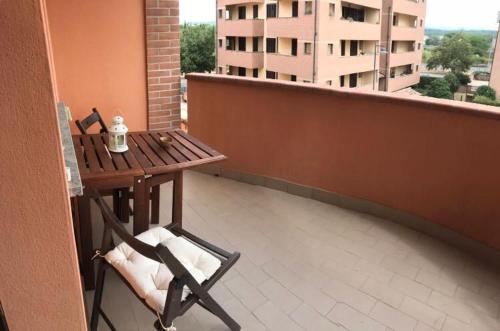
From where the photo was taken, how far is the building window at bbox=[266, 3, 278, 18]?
14355 millimetres

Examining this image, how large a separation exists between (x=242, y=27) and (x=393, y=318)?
1149 cm

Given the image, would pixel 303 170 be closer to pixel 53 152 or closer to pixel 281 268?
pixel 281 268

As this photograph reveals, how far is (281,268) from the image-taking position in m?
2.96

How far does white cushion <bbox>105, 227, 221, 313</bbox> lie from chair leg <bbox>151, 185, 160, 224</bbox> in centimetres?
106

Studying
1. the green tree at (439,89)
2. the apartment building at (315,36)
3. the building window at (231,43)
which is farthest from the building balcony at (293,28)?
the green tree at (439,89)

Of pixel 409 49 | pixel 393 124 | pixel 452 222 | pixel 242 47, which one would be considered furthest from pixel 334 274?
pixel 242 47

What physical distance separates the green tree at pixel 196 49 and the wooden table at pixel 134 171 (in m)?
2.26

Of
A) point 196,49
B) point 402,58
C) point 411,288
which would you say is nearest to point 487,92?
point 411,288

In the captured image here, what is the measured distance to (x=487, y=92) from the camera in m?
3.94

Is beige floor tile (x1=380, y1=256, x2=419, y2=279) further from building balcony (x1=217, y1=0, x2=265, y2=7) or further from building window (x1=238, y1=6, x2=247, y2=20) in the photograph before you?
building balcony (x1=217, y1=0, x2=265, y2=7)

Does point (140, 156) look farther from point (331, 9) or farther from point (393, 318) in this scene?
point (331, 9)

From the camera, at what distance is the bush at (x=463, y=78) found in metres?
4.49

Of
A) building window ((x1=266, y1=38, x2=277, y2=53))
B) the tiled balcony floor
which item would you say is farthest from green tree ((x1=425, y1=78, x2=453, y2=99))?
building window ((x1=266, y1=38, x2=277, y2=53))

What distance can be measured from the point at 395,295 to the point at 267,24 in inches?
493
